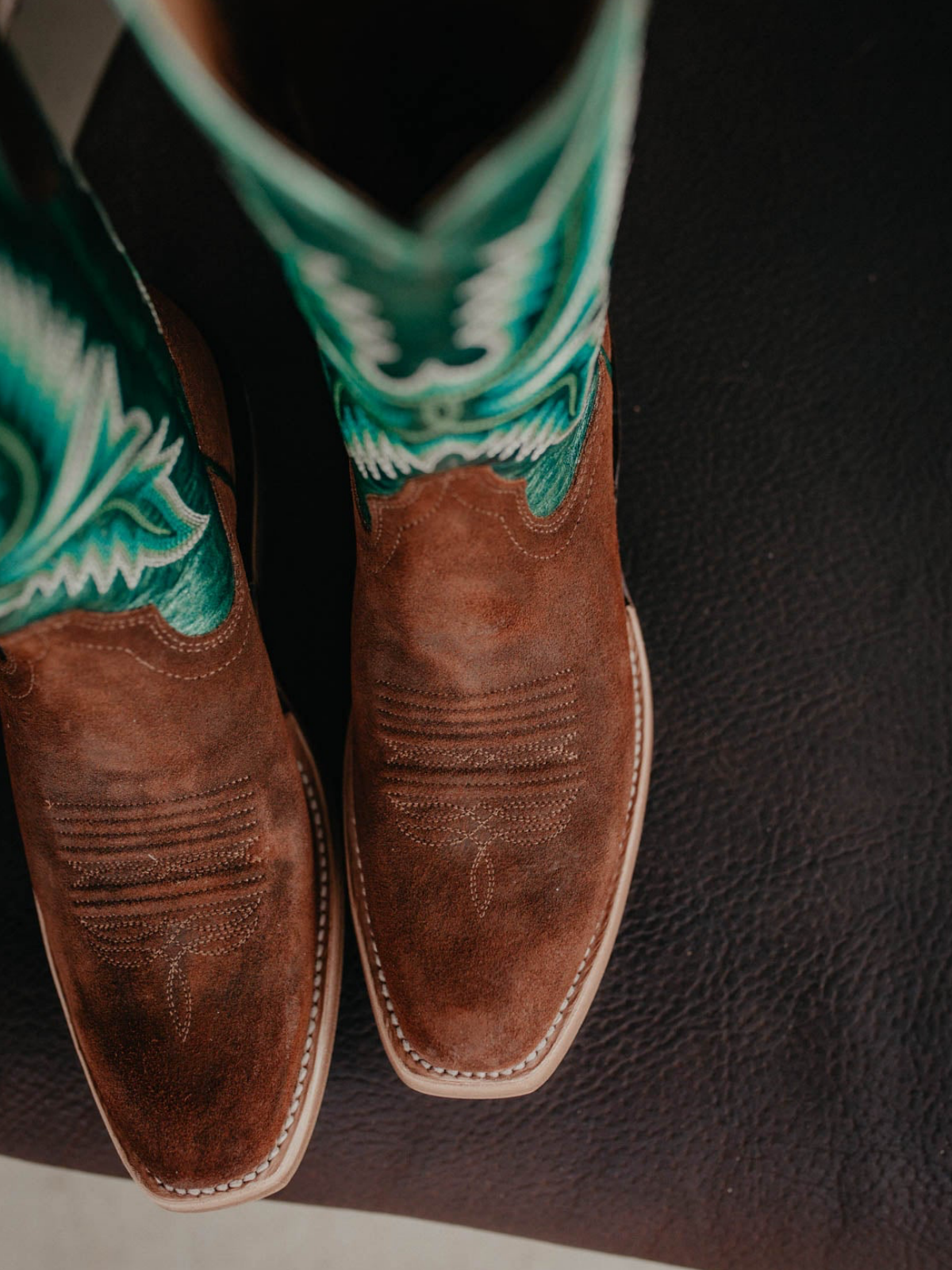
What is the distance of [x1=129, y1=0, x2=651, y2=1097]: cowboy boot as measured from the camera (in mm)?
313

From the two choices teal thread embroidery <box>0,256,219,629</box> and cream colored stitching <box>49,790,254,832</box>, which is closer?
teal thread embroidery <box>0,256,219,629</box>

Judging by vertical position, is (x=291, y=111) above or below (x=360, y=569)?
above

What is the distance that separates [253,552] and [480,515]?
0.30 metres

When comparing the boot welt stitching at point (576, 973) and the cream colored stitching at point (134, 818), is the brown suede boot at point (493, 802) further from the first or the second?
the cream colored stitching at point (134, 818)

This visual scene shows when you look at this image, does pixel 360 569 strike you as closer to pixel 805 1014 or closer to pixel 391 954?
pixel 391 954

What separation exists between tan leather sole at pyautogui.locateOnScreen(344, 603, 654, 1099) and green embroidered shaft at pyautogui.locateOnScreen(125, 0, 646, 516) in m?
0.29

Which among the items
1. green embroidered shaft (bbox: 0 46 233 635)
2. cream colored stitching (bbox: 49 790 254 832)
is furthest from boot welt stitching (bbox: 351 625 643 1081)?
green embroidered shaft (bbox: 0 46 233 635)

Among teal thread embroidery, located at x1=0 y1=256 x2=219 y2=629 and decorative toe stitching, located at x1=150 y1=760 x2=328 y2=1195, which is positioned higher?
teal thread embroidery, located at x1=0 y1=256 x2=219 y2=629

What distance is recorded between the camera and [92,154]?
88cm

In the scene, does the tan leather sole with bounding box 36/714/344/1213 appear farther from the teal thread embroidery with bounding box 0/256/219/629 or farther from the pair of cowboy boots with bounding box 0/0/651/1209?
the teal thread embroidery with bounding box 0/256/219/629

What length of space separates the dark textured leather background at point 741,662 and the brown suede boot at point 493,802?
0.11 meters

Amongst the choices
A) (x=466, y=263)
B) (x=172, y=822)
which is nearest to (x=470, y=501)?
(x=466, y=263)

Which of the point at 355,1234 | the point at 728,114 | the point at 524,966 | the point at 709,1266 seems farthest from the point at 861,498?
the point at 355,1234

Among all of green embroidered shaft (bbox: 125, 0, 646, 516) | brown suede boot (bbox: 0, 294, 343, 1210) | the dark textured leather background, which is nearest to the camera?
green embroidered shaft (bbox: 125, 0, 646, 516)
